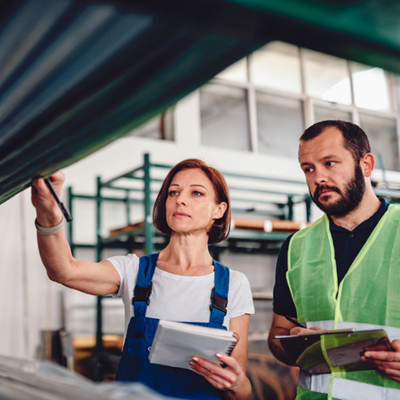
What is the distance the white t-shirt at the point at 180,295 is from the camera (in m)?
1.41

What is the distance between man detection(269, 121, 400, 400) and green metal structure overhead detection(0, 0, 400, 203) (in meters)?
1.06

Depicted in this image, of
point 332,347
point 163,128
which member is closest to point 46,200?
point 332,347

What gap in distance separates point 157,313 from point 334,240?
2.18 ft

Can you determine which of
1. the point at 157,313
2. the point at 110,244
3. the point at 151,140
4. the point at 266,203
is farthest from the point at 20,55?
the point at 266,203

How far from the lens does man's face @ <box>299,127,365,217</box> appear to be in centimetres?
155

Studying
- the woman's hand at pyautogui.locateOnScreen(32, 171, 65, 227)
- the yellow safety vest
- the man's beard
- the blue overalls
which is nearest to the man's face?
the man's beard

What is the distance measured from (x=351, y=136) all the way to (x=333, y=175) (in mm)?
171

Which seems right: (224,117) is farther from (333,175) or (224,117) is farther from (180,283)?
(180,283)

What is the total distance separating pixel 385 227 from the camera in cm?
151

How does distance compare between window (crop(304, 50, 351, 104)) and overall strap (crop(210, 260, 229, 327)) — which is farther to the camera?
window (crop(304, 50, 351, 104))

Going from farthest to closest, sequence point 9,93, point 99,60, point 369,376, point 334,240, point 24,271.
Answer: point 24,271
point 334,240
point 369,376
point 9,93
point 99,60

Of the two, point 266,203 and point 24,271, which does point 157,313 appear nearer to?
point 24,271

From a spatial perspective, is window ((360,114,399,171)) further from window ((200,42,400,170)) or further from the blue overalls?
the blue overalls

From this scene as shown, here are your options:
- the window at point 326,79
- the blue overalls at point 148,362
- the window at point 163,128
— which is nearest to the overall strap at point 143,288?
the blue overalls at point 148,362
